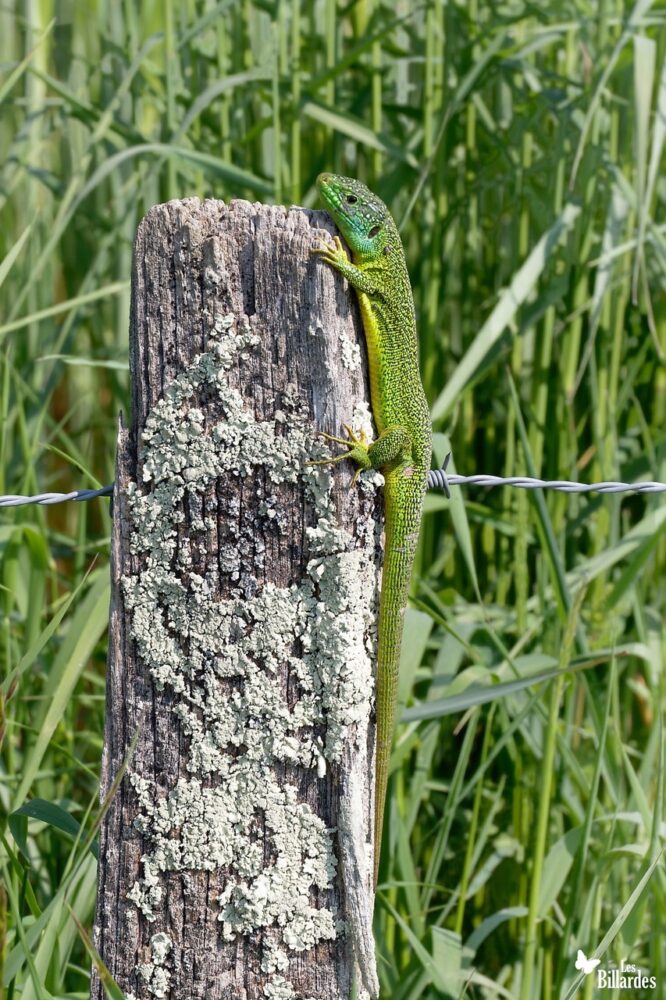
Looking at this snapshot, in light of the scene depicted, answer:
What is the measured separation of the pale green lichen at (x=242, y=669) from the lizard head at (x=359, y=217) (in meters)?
0.51

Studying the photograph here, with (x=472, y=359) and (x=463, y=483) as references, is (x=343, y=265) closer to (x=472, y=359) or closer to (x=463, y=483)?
(x=463, y=483)

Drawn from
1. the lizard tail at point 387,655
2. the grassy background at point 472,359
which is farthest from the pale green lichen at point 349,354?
the grassy background at point 472,359

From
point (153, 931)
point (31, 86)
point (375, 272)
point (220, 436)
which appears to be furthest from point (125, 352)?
point (153, 931)

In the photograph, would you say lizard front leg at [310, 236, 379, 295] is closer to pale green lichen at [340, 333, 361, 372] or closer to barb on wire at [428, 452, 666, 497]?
pale green lichen at [340, 333, 361, 372]

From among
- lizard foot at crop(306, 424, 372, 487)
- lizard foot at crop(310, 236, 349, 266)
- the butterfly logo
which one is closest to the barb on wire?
lizard foot at crop(306, 424, 372, 487)

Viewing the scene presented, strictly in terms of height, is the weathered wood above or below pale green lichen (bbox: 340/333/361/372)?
below

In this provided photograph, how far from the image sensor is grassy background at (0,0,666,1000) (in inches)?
87.3

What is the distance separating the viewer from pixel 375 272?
1727mm

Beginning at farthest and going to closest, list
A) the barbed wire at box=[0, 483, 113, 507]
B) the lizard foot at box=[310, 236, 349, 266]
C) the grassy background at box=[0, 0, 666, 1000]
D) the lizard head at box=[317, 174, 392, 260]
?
1. the grassy background at box=[0, 0, 666, 1000]
2. the lizard head at box=[317, 174, 392, 260]
3. the barbed wire at box=[0, 483, 113, 507]
4. the lizard foot at box=[310, 236, 349, 266]

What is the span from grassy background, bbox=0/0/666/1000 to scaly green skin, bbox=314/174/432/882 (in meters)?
0.30

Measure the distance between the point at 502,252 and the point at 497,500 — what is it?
707mm

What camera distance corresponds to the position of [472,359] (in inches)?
94.7

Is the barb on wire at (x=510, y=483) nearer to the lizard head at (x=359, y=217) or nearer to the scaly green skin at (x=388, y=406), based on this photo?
the scaly green skin at (x=388, y=406)

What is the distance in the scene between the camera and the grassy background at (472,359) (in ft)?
7.27
